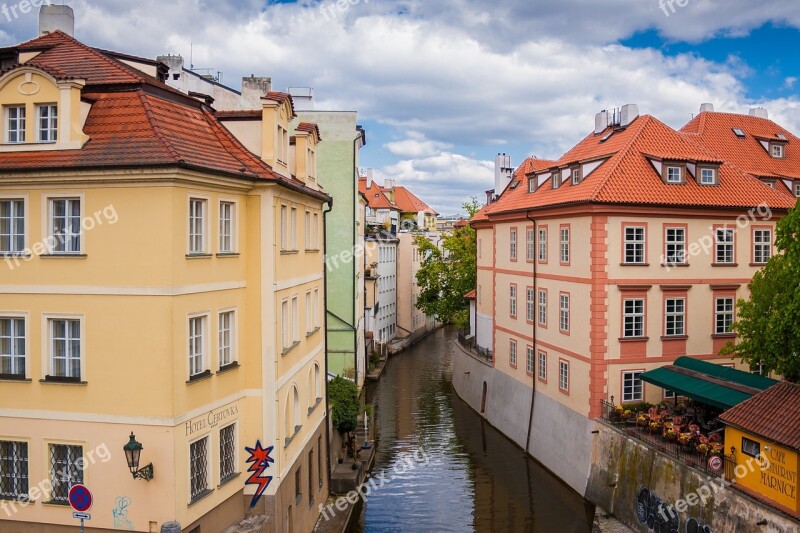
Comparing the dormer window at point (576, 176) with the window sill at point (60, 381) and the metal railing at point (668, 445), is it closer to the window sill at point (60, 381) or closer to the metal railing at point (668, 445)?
the metal railing at point (668, 445)

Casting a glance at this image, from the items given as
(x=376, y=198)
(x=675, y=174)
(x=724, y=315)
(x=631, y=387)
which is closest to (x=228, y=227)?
(x=631, y=387)

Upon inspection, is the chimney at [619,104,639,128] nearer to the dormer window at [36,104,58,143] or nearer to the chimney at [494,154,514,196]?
the chimney at [494,154,514,196]

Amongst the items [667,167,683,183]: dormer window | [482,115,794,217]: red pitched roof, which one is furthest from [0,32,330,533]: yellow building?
[667,167,683,183]: dormer window

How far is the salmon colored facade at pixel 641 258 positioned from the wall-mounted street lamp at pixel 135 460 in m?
16.5

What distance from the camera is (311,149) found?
21.7 m

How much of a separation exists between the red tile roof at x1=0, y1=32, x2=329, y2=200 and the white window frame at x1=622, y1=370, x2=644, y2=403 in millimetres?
14579

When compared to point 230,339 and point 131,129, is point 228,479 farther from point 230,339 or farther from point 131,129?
point 131,129

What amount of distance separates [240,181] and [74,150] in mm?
3188

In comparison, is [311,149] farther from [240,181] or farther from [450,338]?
[450,338]

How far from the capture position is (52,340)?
44.9 feet

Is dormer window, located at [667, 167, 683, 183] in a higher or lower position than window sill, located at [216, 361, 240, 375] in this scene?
higher

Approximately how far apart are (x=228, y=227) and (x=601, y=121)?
2237 cm

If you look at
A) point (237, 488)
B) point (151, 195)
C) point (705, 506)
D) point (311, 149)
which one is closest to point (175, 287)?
point (151, 195)

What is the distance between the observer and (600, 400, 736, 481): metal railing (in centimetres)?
1781
